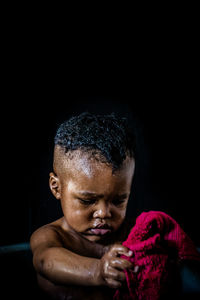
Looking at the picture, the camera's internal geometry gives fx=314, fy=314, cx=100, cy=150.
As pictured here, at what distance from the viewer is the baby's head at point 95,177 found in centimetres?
62

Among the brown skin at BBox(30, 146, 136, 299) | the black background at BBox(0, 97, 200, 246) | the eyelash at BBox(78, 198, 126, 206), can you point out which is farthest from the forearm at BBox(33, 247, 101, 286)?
the black background at BBox(0, 97, 200, 246)

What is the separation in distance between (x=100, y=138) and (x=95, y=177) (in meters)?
0.10

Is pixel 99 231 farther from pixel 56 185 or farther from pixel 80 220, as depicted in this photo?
pixel 56 185

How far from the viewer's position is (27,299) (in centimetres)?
73

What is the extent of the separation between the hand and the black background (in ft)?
1.72

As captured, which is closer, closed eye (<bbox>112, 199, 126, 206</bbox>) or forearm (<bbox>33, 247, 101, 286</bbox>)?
forearm (<bbox>33, 247, 101, 286</bbox>)

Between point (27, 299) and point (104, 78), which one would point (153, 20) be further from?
point (27, 299)

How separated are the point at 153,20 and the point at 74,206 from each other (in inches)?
20.6

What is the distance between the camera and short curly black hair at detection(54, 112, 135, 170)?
648 millimetres

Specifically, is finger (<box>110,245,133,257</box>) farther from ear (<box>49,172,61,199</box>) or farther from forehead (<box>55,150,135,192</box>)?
ear (<box>49,172,61,199</box>)

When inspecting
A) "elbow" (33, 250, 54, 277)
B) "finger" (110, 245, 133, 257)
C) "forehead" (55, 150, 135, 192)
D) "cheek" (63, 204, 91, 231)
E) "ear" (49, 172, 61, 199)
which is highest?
"forehead" (55, 150, 135, 192)

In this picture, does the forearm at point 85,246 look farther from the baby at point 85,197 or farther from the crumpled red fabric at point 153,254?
the crumpled red fabric at point 153,254

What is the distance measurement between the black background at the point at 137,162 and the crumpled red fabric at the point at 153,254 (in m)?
0.37

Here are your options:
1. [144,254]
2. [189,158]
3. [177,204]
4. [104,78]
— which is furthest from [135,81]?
[144,254]
